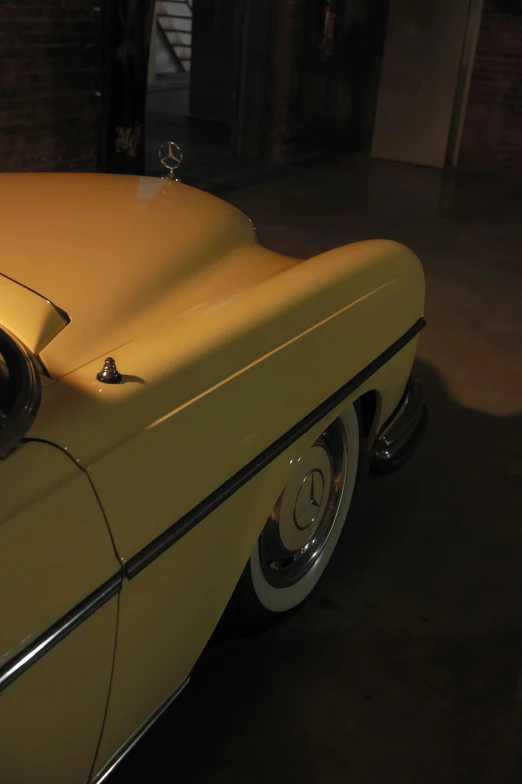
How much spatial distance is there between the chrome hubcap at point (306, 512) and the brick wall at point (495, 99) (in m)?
8.16

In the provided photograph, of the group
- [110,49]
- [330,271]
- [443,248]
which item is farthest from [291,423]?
[110,49]

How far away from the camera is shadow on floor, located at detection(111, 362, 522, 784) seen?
71.5 inches

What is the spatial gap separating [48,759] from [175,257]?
1.20 metres

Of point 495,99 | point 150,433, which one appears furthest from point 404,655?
point 495,99

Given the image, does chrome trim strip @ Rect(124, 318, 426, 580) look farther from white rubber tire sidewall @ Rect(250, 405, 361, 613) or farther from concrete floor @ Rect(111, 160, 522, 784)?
concrete floor @ Rect(111, 160, 522, 784)

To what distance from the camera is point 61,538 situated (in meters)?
1.12

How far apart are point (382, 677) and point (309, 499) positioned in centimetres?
53

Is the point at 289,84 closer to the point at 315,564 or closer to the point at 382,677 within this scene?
the point at 315,564

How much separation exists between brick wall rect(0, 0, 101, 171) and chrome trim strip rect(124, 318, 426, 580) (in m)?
4.49

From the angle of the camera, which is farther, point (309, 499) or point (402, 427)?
point (402, 427)

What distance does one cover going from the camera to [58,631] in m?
1.13

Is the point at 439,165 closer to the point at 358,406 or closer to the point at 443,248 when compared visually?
the point at 443,248

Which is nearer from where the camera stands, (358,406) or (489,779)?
(489,779)

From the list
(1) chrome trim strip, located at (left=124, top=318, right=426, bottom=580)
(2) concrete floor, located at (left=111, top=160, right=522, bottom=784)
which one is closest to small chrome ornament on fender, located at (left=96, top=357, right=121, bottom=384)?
(1) chrome trim strip, located at (left=124, top=318, right=426, bottom=580)
